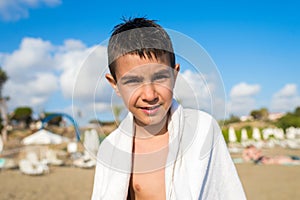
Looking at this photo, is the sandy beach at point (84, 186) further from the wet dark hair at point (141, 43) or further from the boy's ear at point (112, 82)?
the wet dark hair at point (141, 43)

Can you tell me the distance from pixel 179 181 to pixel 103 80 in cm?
70

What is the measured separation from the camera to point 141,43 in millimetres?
1897

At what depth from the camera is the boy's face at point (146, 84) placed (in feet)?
5.95

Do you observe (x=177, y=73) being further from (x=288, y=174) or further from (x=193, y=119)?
(x=288, y=174)

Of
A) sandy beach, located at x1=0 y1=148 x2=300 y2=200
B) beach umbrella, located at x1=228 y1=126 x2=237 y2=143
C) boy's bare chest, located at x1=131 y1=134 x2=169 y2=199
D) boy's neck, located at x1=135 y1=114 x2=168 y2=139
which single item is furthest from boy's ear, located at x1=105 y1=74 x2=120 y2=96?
beach umbrella, located at x1=228 y1=126 x2=237 y2=143

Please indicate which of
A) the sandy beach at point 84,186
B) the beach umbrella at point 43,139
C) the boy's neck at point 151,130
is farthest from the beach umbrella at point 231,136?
the boy's neck at point 151,130

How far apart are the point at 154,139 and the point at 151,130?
6 cm

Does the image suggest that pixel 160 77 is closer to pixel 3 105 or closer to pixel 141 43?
pixel 141 43

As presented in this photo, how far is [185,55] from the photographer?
170cm

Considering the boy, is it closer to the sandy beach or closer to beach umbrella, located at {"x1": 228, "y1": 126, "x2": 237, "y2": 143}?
the sandy beach

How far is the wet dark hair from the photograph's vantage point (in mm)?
1859

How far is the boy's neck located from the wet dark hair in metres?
0.39

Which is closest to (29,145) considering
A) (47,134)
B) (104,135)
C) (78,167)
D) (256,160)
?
(47,134)

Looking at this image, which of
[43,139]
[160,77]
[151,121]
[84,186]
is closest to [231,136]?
[43,139]
